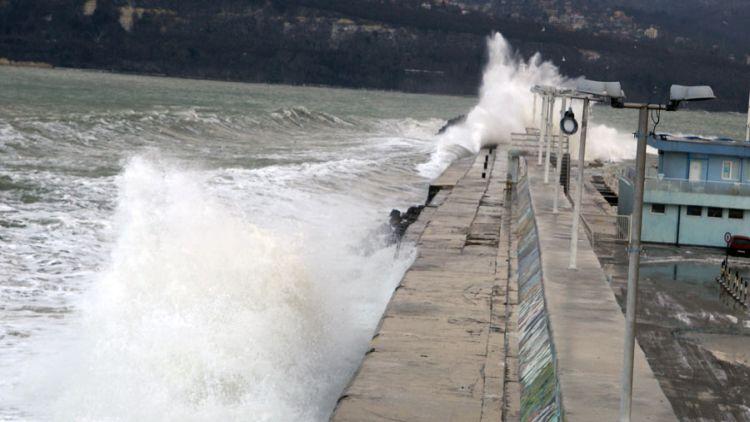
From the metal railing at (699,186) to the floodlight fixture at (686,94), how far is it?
604 inches

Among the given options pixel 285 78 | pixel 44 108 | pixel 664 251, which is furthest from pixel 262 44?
pixel 664 251

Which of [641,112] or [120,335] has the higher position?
[641,112]

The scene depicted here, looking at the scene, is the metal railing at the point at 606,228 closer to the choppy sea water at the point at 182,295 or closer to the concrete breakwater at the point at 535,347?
the concrete breakwater at the point at 535,347

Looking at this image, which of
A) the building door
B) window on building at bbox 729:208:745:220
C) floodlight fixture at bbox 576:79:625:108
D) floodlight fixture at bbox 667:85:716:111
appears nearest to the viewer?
floodlight fixture at bbox 667:85:716:111

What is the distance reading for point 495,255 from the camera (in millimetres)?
17297

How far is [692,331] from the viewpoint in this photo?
1412 cm

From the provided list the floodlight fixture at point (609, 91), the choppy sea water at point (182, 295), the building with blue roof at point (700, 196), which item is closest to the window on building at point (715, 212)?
the building with blue roof at point (700, 196)

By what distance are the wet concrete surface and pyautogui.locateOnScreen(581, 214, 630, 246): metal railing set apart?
0.47 meters

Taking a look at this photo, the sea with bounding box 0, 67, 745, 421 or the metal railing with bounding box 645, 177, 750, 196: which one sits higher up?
the metal railing with bounding box 645, 177, 750, 196

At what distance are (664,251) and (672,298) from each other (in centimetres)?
527

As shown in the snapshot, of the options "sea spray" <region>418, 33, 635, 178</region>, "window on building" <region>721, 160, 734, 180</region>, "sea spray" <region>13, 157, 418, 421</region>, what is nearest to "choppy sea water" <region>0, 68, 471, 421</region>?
"sea spray" <region>13, 157, 418, 421</region>

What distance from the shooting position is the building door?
23297mm

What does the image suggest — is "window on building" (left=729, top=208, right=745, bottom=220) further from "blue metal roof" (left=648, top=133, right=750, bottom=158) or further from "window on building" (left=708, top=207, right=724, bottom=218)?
"blue metal roof" (left=648, top=133, right=750, bottom=158)

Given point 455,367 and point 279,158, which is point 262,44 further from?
point 455,367
